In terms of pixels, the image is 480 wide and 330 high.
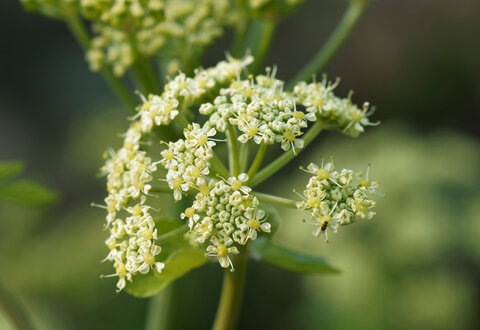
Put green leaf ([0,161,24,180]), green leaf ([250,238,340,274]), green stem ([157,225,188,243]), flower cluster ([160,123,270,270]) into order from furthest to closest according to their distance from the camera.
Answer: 1. green leaf ([0,161,24,180])
2. green leaf ([250,238,340,274])
3. green stem ([157,225,188,243])
4. flower cluster ([160,123,270,270])

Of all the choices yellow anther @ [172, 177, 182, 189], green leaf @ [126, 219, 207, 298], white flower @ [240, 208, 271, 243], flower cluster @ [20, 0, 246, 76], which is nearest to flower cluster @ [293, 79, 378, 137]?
white flower @ [240, 208, 271, 243]

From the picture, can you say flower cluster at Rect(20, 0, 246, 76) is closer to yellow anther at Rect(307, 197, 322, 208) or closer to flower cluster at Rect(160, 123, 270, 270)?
flower cluster at Rect(160, 123, 270, 270)

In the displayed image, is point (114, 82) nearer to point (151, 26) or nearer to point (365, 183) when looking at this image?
point (151, 26)

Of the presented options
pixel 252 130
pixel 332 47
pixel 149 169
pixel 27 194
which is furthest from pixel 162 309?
pixel 332 47

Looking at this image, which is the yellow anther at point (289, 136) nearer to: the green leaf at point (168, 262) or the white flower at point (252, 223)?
the white flower at point (252, 223)

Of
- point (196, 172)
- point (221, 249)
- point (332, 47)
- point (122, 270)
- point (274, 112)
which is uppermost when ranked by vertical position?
point (332, 47)

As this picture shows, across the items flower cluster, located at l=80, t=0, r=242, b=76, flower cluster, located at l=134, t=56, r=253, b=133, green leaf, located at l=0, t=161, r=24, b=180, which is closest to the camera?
flower cluster, located at l=134, t=56, r=253, b=133
